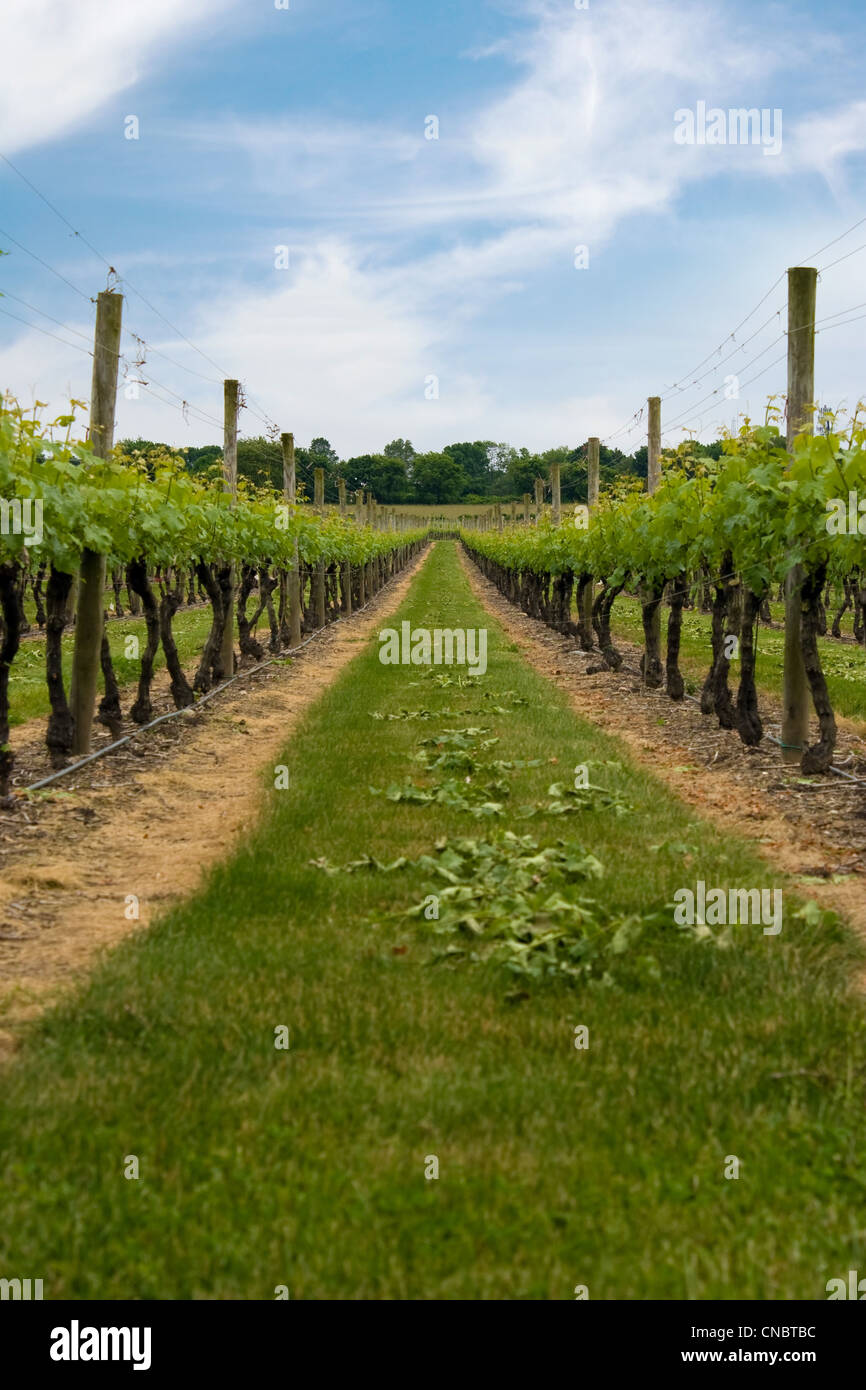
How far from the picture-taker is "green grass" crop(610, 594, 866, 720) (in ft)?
48.3

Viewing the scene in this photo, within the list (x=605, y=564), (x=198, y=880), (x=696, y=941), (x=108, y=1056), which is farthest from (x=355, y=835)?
(x=605, y=564)

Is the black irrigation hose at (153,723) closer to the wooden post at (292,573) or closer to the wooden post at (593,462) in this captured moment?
the wooden post at (292,573)

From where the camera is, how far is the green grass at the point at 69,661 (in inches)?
548

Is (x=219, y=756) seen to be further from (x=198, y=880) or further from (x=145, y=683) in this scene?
(x=198, y=880)

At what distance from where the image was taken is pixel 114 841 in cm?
790

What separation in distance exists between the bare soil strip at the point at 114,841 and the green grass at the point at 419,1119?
15.6 inches

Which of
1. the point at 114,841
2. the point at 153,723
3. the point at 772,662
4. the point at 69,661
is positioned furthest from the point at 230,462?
the point at 114,841

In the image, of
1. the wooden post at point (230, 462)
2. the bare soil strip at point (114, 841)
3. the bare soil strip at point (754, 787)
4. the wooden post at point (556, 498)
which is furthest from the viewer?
the wooden post at point (556, 498)

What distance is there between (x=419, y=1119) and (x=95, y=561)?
26.1 ft

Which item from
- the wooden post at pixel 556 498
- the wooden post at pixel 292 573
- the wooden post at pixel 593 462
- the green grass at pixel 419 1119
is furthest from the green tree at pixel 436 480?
the green grass at pixel 419 1119

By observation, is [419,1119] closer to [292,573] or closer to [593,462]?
[292,573]

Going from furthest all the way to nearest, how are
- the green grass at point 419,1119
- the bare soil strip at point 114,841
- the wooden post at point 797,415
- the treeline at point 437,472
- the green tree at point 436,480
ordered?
the green tree at point 436,480, the treeline at point 437,472, the wooden post at point 797,415, the bare soil strip at point 114,841, the green grass at point 419,1119

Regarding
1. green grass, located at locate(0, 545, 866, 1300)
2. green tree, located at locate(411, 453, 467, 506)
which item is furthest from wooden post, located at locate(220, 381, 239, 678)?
green tree, located at locate(411, 453, 467, 506)
